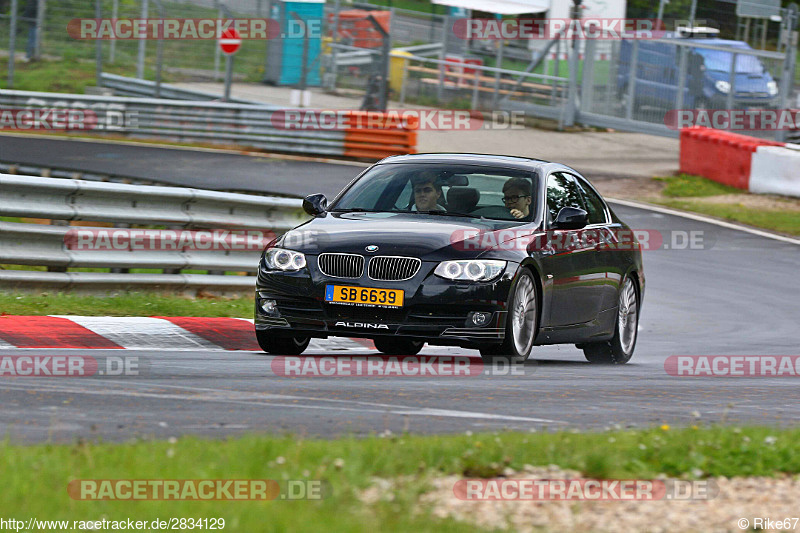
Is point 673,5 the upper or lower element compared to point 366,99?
upper

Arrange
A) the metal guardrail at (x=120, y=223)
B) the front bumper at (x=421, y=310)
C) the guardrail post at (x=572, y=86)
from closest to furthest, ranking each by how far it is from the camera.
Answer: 1. the front bumper at (x=421, y=310)
2. the metal guardrail at (x=120, y=223)
3. the guardrail post at (x=572, y=86)

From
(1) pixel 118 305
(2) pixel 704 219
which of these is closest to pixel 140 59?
(2) pixel 704 219

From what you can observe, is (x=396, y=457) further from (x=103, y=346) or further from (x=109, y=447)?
(x=103, y=346)

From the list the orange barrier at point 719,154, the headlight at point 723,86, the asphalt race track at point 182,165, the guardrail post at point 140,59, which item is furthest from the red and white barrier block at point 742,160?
the guardrail post at point 140,59

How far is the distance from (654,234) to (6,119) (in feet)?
50.0

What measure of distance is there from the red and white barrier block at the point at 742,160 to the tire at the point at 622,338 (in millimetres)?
13656

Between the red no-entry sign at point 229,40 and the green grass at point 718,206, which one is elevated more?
the red no-entry sign at point 229,40

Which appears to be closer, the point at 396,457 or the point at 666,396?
the point at 396,457

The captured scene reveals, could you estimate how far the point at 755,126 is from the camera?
2789 cm

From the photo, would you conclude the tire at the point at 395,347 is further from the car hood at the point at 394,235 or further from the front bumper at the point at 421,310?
the front bumper at the point at 421,310

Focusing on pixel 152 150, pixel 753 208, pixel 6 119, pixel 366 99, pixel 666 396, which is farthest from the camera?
pixel 366 99

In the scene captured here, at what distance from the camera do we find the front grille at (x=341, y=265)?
8930 mm

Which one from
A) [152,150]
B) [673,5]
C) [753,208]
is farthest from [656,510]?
[673,5]

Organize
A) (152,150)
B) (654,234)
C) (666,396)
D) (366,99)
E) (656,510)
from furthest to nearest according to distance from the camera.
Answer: (366,99) < (152,150) < (654,234) < (666,396) < (656,510)
